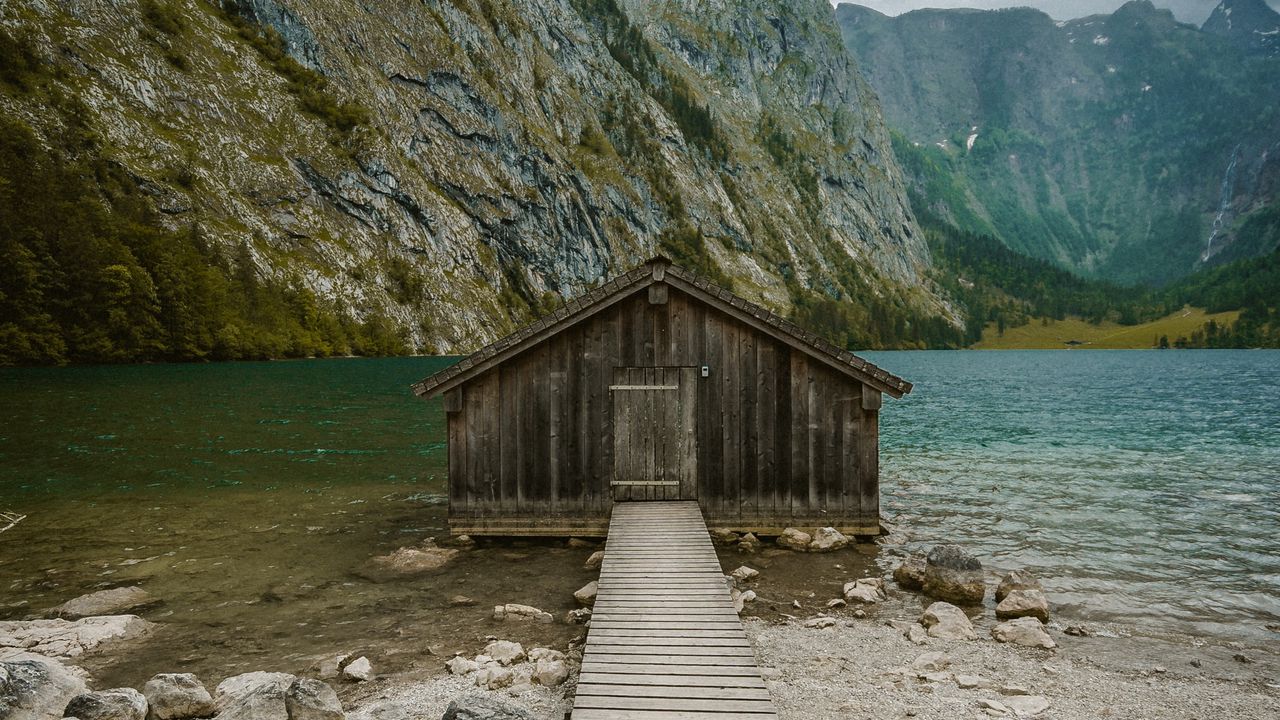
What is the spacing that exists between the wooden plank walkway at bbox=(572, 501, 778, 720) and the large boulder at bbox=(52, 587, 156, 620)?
863cm

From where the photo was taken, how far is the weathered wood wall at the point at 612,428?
1545 centimetres

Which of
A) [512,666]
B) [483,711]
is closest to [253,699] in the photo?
[483,711]

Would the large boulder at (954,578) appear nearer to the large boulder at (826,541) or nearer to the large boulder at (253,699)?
the large boulder at (826,541)

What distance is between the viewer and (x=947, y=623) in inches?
435

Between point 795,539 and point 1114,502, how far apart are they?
14.3 m

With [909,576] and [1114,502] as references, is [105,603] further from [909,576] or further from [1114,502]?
[1114,502]

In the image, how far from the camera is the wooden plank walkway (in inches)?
287

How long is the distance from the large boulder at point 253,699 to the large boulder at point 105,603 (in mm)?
5262

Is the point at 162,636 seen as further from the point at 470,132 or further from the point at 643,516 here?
the point at 470,132

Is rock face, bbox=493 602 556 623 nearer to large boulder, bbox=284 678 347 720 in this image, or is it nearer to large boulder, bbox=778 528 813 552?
large boulder, bbox=284 678 347 720

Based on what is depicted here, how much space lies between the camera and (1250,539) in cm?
1786

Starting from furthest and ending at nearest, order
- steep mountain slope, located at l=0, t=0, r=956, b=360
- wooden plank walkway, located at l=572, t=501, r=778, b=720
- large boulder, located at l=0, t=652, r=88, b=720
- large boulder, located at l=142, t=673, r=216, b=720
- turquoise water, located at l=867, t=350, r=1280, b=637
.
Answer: steep mountain slope, located at l=0, t=0, r=956, b=360
turquoise water, located at l=867, t=350, r=1280, b=637
large boulder, located at l=142, t=673, r=216, b=720
large boulder, located at l=0, t=652, r=88, b=720
wooden plank walkway, located at l=572, t=501, r=778, b=720

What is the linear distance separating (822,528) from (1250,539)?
39.7 ft

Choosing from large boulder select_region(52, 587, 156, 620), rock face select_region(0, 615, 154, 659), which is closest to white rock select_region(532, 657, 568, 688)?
rock face select_region(0, 615, 154, 659)
